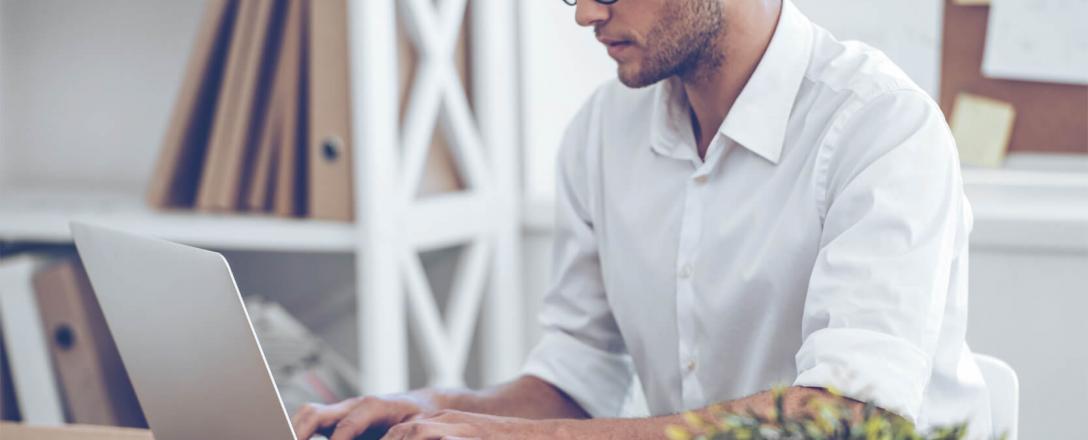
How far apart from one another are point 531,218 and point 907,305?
3.60 feet

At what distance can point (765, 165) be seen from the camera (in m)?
1.20

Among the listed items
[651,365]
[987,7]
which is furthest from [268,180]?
[987,7]

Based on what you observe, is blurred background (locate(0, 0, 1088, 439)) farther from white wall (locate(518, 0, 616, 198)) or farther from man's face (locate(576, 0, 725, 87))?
man's face (locate(576, 0, 725, 87))

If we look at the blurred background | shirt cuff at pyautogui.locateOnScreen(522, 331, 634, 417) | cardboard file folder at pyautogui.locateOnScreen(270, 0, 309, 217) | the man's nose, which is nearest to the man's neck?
the man's nose

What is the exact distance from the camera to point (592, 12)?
4.03 ft

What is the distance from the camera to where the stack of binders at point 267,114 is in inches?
69.9

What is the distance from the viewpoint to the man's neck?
1251 millimetres

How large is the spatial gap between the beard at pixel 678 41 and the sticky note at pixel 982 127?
0.66m

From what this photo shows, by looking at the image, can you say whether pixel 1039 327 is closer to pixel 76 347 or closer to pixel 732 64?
pixel 732 64

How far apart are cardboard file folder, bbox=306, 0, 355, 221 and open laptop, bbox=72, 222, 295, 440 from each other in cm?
81

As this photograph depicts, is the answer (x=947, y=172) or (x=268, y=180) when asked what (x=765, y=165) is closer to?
(x=947, y=172)

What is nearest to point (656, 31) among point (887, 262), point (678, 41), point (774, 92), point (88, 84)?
point (678, 41)

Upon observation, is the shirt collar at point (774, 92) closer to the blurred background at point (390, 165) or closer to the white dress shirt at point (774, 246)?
the white dress shirt at point (774, 246)

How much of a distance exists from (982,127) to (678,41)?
28.4 inches
